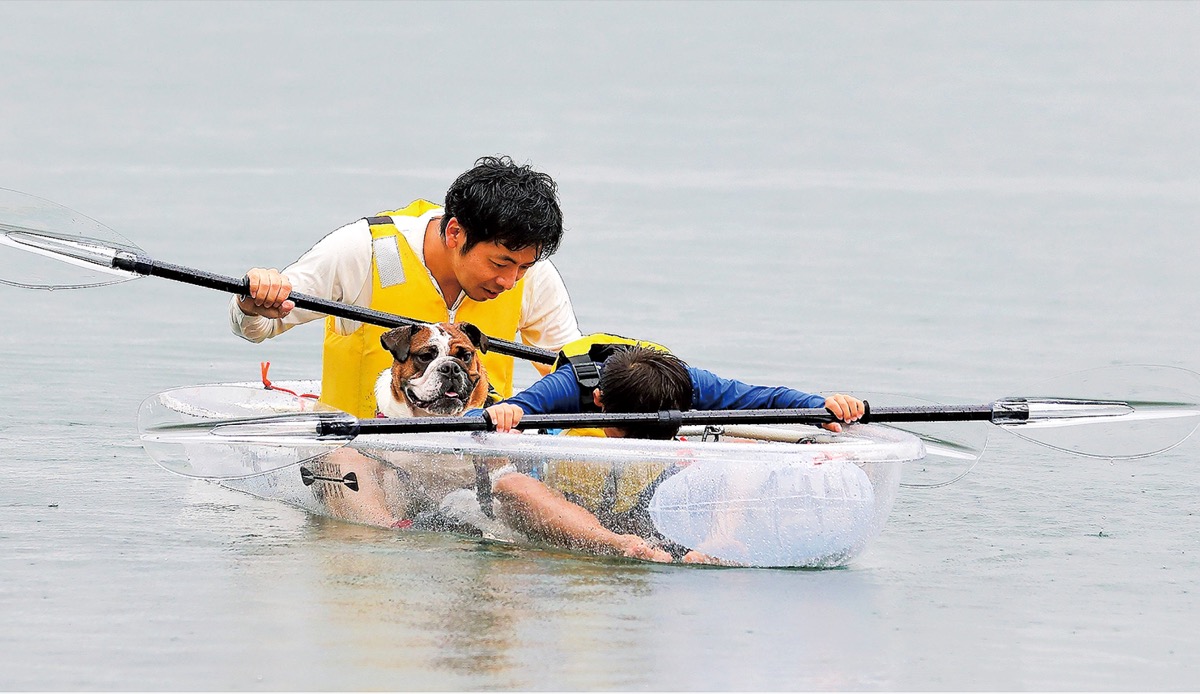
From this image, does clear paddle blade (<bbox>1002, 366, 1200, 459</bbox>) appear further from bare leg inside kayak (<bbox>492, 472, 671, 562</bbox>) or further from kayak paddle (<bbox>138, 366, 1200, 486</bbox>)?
bare leg inside kayak (<bbox>492, 472, 671, 562</bbox>)

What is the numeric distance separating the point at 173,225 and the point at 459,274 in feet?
23.4

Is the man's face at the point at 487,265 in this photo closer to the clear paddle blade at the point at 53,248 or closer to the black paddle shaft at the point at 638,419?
the black paddle shaft at the point at 638,419

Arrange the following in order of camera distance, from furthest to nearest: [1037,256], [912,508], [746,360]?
[1037,256] → [746,360] → [912,508]

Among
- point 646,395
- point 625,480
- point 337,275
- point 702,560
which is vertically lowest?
point 702,560

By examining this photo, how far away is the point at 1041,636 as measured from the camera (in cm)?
486

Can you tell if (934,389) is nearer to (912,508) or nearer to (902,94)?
(912,508)

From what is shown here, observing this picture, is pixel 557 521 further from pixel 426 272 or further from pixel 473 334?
pixel 426 272

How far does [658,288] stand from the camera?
37.6 feet

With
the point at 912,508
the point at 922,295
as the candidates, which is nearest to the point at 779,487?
the point at 912,508

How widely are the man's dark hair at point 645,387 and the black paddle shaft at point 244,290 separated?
751mm

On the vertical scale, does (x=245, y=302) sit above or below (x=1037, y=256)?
below

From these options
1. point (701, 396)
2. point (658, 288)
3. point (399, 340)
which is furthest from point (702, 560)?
point (658, 288)

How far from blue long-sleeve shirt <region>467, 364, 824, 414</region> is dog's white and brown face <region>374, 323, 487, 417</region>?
117mm

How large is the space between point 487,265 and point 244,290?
0.89m
